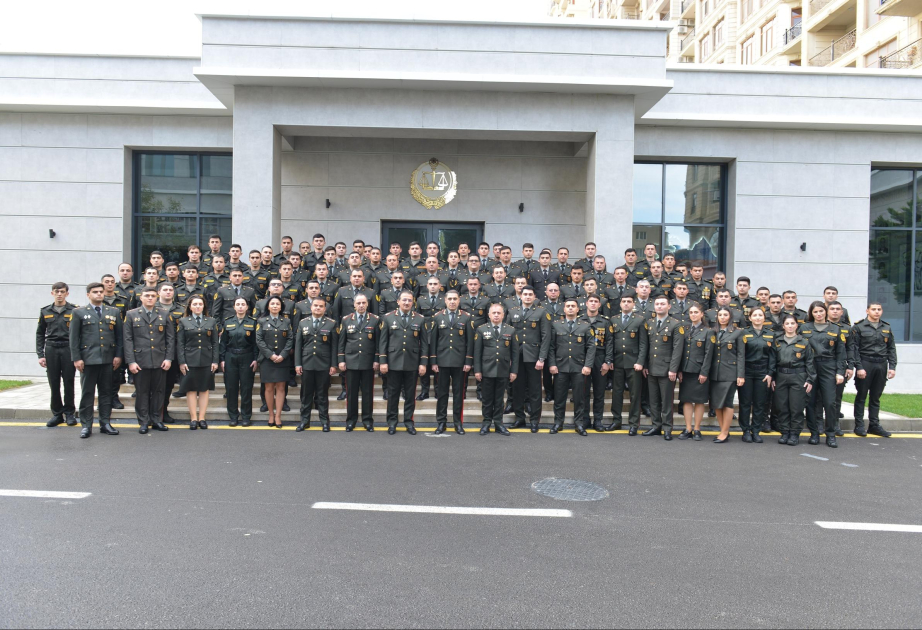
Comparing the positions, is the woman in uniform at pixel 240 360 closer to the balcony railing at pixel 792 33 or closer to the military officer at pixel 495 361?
the military officer at pixel 495 361

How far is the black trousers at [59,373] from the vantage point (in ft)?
28.5

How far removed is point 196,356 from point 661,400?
6.82 meters

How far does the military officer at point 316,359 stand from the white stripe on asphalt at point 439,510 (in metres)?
3.54

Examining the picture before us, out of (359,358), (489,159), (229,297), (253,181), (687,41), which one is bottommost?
(359,358)

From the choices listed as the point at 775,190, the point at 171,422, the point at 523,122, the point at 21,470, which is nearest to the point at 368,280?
the point at 171,422

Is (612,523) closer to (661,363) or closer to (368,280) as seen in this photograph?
(661,363)

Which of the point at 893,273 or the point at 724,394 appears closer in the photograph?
the point at 724,394

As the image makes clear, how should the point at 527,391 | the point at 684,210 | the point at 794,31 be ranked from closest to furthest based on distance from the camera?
the point at 527,391
the point at 684,210
the point at 794,31

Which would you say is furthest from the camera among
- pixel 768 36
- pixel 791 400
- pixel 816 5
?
pixel 768 36

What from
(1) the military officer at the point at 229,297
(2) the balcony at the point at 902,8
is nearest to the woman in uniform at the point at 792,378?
(1) the military officer at the point at 229,297

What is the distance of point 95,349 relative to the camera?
27.3 ft

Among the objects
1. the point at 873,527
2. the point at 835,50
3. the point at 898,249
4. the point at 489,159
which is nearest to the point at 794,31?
the point at 835,50

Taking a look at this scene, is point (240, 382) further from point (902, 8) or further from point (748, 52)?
point (748, 52)

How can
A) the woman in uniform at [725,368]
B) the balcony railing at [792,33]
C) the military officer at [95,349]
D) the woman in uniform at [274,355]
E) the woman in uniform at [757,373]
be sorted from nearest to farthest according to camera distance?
the military officer at [95,349] < the woman in uniform at [725,368] < the woman in uniform at [757,373] < the woman in uniform at [274,355] < the balcony railing at [792,33]
